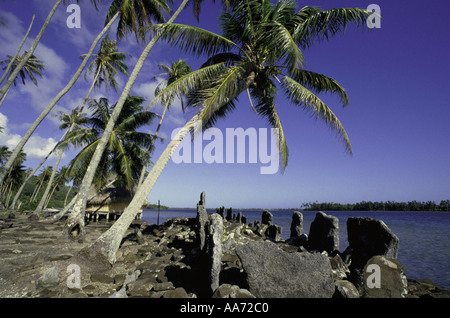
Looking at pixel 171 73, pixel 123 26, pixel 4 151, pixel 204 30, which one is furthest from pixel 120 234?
pixel 4 151

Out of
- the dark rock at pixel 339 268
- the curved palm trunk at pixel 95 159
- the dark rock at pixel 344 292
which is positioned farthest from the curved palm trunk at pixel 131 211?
the dark rock at pixel 339 268

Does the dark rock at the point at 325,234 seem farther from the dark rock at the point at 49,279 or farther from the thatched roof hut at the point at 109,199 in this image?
the thatched roof hut at the point at 109,199

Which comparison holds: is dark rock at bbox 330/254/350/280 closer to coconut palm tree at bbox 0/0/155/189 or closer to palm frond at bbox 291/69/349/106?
palm frond at bbox 291/69/349/106

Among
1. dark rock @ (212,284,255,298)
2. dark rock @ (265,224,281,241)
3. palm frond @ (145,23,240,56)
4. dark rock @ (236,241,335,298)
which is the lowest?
dark rock @ (265,224,281,241)

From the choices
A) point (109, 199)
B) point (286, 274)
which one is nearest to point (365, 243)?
point (286, 274)

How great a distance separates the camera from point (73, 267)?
4.46m

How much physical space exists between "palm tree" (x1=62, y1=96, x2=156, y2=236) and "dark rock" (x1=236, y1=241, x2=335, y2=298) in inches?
479

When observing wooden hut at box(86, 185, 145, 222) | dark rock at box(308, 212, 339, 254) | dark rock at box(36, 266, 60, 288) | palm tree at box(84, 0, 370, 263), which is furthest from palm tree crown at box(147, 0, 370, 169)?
wooden hut at box(86, 185, 145, 222)

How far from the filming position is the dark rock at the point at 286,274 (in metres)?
3.33

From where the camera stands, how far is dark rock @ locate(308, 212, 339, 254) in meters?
6.13

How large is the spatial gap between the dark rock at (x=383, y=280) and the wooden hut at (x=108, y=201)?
64.7 ft

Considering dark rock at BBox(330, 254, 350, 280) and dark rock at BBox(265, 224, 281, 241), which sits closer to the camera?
dark rock at BBox(330, 254, 350, 280)

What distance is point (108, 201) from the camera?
812 inches
